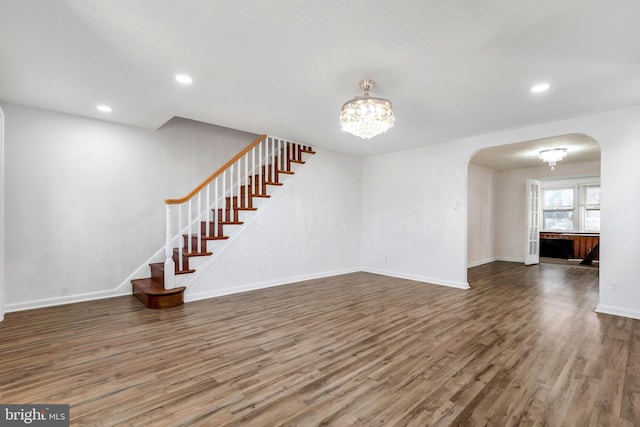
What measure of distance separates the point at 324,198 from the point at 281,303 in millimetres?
2511

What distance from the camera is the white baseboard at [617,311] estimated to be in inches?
138

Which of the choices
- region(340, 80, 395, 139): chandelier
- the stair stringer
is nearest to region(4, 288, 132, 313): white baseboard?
the stair stringer

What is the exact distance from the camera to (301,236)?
5.53 metres

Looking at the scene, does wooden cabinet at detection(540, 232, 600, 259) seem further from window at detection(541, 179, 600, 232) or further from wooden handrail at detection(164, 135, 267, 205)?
wooden handrail at detection(164, 135, 267, 205)

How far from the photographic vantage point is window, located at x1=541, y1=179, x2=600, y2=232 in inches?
343

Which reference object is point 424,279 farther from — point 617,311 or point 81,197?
point 81,197

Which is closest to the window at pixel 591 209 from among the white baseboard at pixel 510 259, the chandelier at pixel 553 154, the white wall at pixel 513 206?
the white wall at pixel 513 206

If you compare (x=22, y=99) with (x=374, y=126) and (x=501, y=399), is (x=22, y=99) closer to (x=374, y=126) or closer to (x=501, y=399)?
(x=374, y=126)

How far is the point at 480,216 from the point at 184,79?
24.8 ft

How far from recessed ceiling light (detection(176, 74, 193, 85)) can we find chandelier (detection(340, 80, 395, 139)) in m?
1.60

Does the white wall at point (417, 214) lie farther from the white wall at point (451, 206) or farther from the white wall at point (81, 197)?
the white wall at point (81, 197)

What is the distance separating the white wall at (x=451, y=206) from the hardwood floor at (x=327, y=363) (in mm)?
737

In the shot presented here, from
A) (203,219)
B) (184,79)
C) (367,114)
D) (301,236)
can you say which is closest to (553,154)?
(367,114)

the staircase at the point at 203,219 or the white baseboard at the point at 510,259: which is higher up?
the staircase at the point at 203,219
